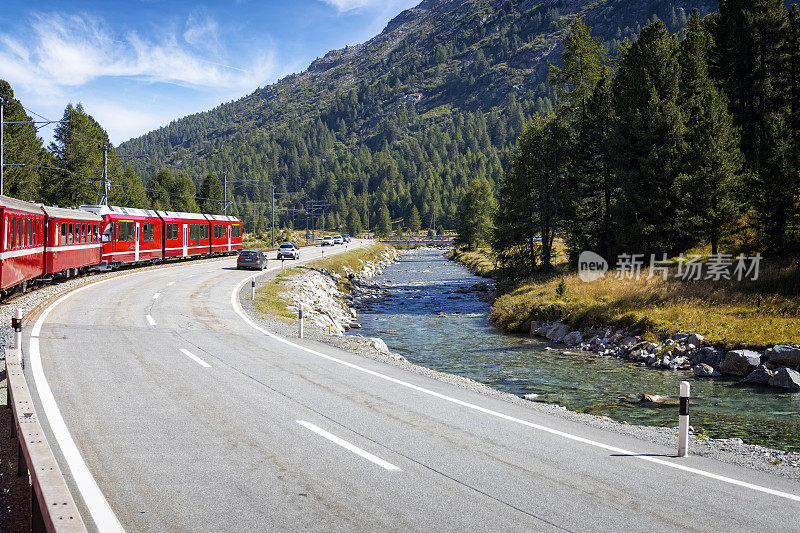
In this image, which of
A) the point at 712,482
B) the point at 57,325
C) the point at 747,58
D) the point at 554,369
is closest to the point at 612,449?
the point at 712,482

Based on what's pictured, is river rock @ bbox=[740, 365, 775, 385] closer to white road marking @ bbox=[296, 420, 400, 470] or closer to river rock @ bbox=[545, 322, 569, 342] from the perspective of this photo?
river rock @ bbox=[545, 322, 569, 342]

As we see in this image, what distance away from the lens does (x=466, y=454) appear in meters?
7.96

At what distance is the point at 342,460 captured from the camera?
7.54m

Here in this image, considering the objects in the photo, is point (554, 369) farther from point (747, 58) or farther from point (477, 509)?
point (747, 58)

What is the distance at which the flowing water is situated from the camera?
44.7 ft

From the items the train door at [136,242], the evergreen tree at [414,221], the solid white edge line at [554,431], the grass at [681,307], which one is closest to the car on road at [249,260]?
the train door at [136,242]

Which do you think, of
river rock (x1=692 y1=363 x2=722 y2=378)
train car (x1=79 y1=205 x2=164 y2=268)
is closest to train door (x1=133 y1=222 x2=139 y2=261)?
train car (x1=79 y1=205 x2=164 y2=268)

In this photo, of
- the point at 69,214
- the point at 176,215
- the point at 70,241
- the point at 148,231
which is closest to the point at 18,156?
the point at 176,215

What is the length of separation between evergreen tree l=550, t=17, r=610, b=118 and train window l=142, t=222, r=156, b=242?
3306 centimetres

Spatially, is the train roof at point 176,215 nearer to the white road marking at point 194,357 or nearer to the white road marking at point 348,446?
the white road marking at point 194,357

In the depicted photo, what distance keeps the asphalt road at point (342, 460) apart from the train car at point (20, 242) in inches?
357

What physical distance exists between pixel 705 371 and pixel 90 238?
31.2 m

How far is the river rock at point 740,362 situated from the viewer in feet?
62.0

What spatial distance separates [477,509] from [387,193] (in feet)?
634
